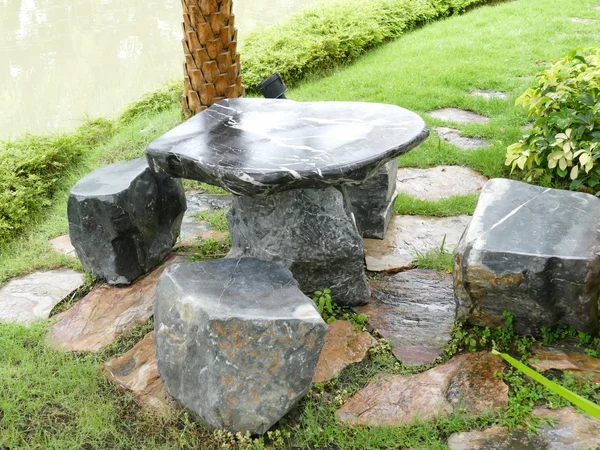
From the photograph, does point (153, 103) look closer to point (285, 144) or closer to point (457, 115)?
point (457, 115)

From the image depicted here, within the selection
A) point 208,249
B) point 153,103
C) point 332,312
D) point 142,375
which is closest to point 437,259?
point 332,312

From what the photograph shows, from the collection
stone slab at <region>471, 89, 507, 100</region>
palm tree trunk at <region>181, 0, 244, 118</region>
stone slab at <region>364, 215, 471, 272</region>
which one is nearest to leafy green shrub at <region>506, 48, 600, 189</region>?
stone slab at <region>364, 215, 471, 272</region>

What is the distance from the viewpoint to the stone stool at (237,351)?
2625 mm

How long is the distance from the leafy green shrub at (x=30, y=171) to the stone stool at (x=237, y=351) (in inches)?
108

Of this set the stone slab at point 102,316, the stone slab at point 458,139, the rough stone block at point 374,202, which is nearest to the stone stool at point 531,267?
the rough stone block at point 374,202

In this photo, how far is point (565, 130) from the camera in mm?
4438

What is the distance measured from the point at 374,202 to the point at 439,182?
1034mm

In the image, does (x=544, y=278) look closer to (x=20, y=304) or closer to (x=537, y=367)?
(x=537, y=367)

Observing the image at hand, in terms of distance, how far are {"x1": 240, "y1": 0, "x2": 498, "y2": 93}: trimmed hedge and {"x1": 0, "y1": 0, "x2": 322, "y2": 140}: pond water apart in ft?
4.86

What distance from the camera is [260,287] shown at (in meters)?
2.91

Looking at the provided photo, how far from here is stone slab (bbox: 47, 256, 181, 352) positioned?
3.55 metres

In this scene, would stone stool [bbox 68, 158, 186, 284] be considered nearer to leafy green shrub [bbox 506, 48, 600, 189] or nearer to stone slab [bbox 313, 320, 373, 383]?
stone slab [bbox 313, 320, 373, 383]

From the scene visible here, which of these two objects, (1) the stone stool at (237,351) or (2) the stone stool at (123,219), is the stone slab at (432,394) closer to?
(1) the stone stool at (237,351)

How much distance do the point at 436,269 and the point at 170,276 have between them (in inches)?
69.4
